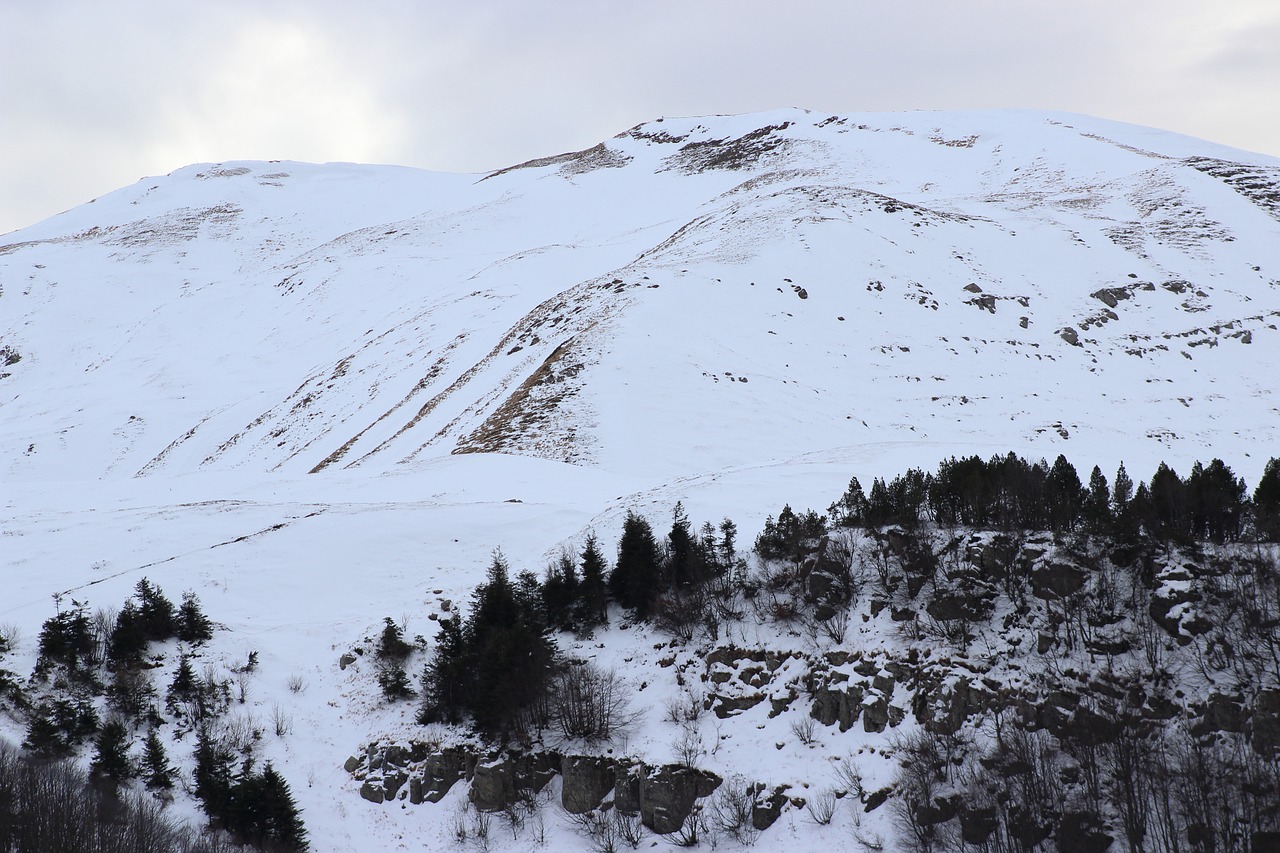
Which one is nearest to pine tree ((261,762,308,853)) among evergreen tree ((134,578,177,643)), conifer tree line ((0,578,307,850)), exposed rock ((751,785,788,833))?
conifer tree line ((0,578,307,850))

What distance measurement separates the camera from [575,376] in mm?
47688

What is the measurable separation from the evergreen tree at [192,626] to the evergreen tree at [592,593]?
11801 mm

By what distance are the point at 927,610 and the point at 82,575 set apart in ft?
92.9

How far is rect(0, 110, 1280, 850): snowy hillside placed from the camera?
2989cm

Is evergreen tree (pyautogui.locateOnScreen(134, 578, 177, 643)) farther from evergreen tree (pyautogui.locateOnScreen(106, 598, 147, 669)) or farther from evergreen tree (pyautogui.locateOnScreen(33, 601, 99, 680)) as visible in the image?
evergreen tree (pyautogui.locateOnScreen(33, 601, 99, 680))

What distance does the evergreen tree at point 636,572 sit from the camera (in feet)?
89.3

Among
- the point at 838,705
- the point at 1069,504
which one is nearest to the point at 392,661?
the point at 838,705

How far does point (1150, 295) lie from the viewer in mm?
62062

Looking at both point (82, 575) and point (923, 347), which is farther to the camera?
point (923, 347)

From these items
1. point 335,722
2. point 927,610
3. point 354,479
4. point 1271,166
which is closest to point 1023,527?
point 927,610

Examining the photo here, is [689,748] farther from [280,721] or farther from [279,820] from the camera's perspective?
[280,721]

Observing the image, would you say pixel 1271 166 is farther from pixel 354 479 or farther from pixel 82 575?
pixel 82 575

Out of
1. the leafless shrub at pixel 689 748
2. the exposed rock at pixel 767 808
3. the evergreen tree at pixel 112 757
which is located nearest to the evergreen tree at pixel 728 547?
the leafless shrub at pixel 689 748

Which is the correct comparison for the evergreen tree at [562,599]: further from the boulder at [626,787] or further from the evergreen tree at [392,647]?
the boulder at [626,787]
